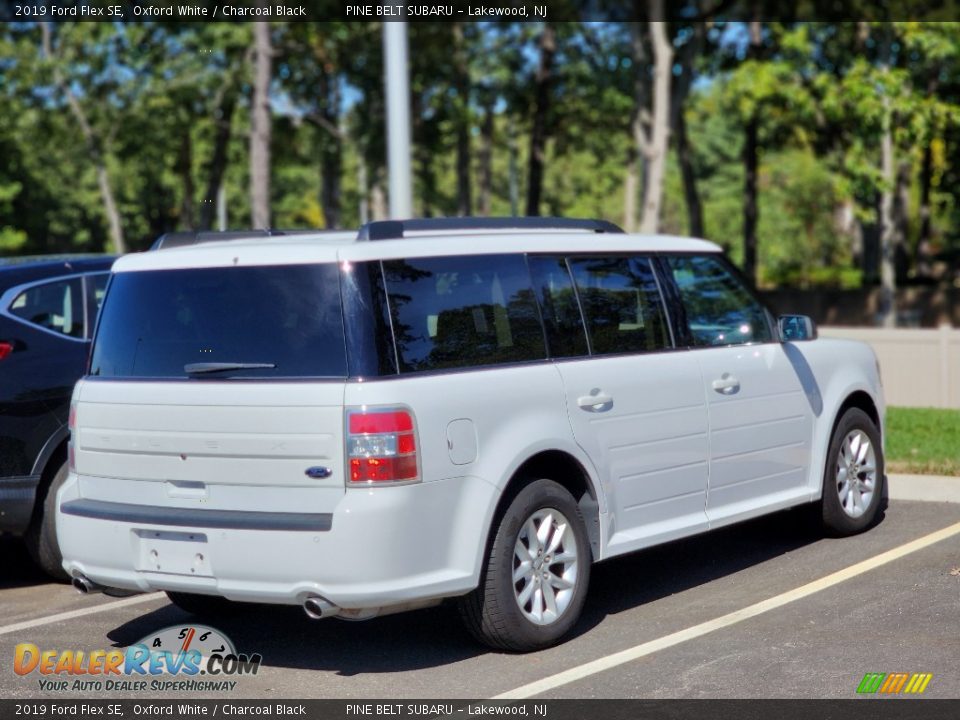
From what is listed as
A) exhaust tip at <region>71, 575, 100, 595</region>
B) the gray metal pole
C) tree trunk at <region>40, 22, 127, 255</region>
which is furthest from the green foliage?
exhaust tip at <region>71, 575, 100, 595</region>

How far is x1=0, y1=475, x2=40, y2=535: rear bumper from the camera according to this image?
7.62 meters

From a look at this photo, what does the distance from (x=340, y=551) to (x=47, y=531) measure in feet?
10.6

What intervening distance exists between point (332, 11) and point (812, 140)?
1186cm

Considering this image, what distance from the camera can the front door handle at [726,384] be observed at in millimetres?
7129

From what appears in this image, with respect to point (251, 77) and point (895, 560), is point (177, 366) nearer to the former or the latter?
point (895, 560)

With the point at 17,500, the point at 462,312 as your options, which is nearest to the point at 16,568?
the point at 17,500

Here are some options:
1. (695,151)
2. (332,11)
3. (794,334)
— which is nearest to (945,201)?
(332,11)

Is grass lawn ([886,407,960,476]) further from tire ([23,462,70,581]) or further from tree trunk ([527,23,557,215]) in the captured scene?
tree trunk ([527,23,557,215])

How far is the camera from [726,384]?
23.6 feet

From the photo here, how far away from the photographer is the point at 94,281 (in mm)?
8430

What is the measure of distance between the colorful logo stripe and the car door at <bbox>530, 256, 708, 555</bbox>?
1.45 metres

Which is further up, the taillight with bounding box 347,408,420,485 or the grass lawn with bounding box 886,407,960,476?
the taillight with bounding box 347,408,420,485

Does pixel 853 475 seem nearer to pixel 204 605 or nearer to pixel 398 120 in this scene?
pixel 204 605

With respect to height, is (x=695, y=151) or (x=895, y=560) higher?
(x=695, y=151)
